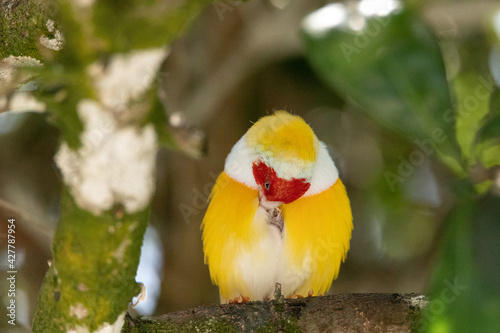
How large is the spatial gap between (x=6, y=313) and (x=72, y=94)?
103 inches

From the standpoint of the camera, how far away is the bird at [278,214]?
7.00 feet

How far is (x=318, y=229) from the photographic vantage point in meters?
2.21

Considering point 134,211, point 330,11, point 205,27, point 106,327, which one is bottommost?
point 106,327

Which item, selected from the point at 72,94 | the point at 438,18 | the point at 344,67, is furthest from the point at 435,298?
the point at 438,18

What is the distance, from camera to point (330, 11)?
128 cm

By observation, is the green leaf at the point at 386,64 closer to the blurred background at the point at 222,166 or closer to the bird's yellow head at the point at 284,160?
the bird's yellow head at the point at 284,160

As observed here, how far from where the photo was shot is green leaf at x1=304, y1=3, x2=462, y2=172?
120 centimetres

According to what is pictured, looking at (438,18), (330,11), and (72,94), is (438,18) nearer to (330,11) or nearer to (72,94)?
(330,11)

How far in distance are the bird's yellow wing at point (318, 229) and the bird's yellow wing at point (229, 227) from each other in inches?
5.9

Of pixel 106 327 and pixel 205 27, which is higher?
pixel 205 27

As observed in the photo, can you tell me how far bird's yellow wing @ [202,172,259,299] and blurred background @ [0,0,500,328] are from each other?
35.1 inches

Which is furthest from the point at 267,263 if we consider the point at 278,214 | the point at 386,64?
the point at 386,64

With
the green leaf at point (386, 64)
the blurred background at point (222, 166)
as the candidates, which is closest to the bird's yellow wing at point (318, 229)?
the blurred background at point (222, 166)

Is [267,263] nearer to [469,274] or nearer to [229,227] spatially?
[229,227]
